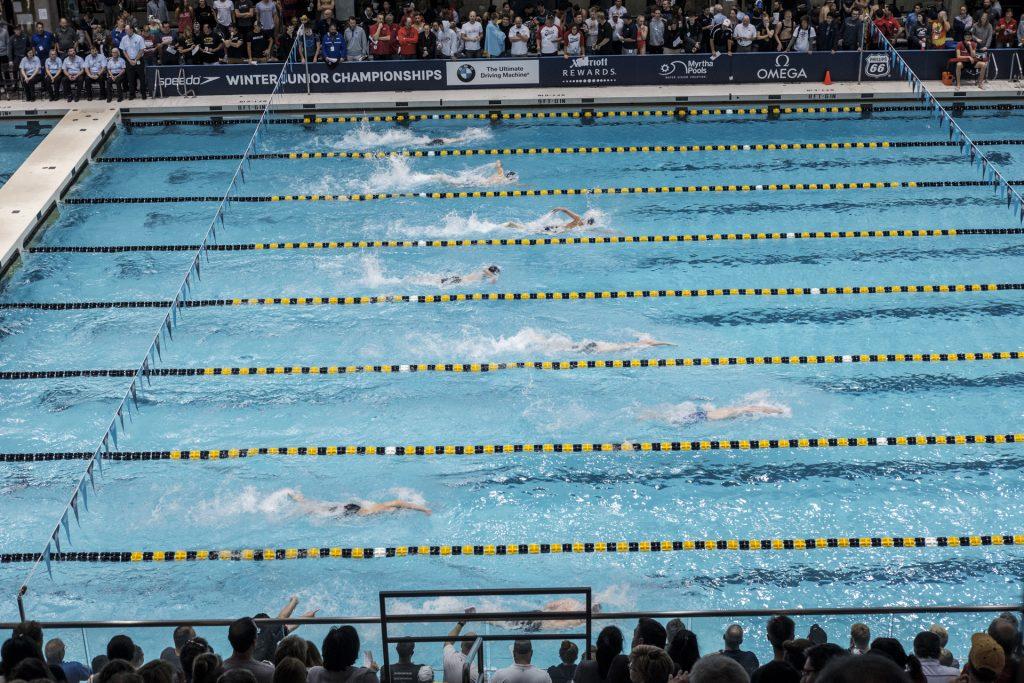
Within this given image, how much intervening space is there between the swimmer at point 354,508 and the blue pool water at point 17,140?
7951 mm

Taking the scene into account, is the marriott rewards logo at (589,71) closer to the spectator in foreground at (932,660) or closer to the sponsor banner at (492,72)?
the sponsor banner at (492,72)

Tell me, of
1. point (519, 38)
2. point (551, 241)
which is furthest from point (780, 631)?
point (519, 38)

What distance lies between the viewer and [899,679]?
1.38 m

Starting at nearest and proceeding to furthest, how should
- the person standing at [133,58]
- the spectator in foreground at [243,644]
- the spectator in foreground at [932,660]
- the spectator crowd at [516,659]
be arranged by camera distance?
the spectator crowd at [516,659] < the spectator in foreground at [932,660] < the spectator in foreground at [243,644] < the person standing at [133,58]

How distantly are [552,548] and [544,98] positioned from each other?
8914 millimetres

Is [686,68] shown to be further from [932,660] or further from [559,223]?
[932,660]

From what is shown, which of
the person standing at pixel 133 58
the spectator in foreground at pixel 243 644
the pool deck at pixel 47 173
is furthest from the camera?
the person standing at pixel 133 58

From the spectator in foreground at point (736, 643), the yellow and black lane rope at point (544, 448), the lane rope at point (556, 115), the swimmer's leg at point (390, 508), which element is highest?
the lane rope at point (556, 115)

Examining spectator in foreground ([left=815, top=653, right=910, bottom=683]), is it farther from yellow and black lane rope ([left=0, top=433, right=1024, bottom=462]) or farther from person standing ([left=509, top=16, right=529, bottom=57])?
person standing ([left=509, top=16, right=529, bottom=57])

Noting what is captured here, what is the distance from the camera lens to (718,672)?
214 centimetres

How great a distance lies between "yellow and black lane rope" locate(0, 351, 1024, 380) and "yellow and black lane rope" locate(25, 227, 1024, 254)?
2397 millimetres

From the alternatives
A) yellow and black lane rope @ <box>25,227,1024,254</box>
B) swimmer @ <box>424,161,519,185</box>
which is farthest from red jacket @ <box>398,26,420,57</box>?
yellow and black lane rope @ <box>25,227,1024,254</box>

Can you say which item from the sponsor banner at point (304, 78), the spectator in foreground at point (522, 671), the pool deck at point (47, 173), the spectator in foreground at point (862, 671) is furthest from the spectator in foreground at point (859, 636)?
the sponsor banner at point (304, 78)

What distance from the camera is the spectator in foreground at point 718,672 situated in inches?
83.8
